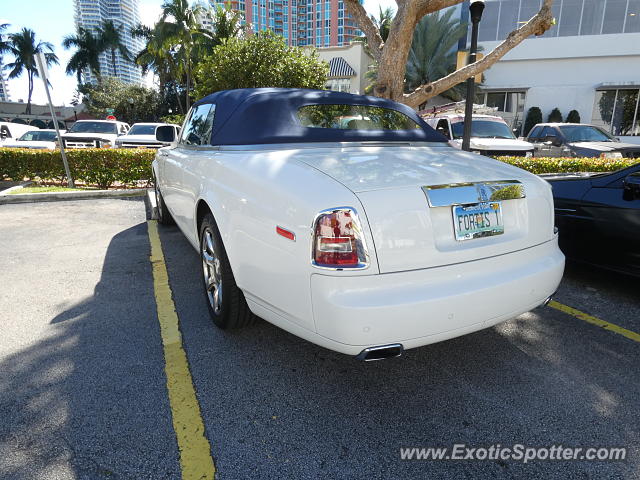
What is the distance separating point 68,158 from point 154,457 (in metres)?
9.33

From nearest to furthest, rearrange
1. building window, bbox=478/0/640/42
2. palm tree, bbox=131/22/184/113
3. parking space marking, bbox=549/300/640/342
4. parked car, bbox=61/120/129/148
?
parking space marking, bbox=549/300/640/342
parked car, bbox=61/120/129/148
building window, bbox=478/0/640/42
palm tree, bbox=131/22/184/113

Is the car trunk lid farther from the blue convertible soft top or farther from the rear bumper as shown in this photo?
the blue convertible soft top

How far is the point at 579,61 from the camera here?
24828mm

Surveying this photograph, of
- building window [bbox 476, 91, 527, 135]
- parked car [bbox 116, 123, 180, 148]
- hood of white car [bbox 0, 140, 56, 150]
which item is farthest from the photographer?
building window [bbox 476, 91, 527, 135]

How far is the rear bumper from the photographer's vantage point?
1949 mm

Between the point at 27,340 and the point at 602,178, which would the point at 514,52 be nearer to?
the point at 602,178

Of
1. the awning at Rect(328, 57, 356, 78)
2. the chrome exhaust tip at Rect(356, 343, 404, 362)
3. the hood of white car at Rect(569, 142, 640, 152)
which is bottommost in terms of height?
the chrome exhaust tip at Rect(356, 343, 404, 362)

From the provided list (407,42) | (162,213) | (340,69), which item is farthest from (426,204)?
(340,69)

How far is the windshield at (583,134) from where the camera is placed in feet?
39.5

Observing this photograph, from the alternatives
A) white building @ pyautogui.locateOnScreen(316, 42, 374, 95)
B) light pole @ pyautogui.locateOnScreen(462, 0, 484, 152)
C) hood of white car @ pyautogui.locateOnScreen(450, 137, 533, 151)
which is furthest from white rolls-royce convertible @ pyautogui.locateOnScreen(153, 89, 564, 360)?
white building @ pyautogui.locateOnScreen(316, 42, 374, 95)

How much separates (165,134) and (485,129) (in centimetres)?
917

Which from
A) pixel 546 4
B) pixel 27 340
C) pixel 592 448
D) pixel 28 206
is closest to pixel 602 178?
pixel 592 448

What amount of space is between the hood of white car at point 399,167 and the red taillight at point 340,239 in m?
0.16

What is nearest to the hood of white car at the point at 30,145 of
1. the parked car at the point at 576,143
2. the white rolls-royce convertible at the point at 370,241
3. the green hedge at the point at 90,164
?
the green hedge at the point at 90,164
